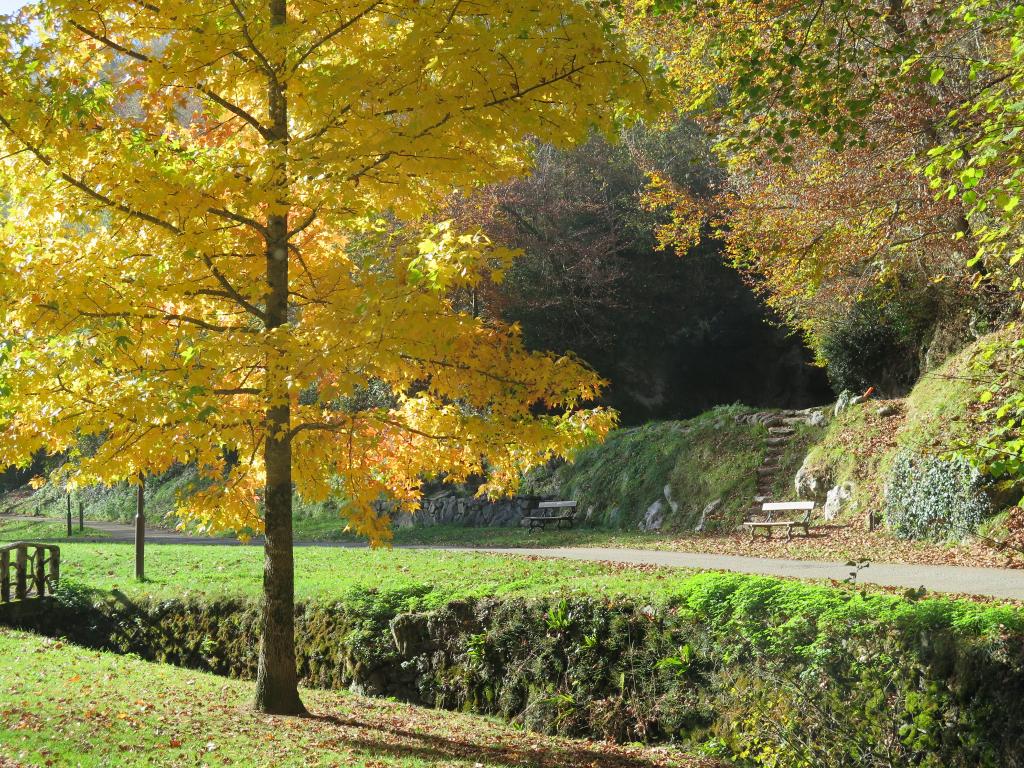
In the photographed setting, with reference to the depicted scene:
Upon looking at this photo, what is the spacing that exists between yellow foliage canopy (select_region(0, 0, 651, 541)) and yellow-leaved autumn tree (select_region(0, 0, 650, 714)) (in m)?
0.02

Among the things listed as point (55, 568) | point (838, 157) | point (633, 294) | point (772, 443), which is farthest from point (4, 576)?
point (633, 294)

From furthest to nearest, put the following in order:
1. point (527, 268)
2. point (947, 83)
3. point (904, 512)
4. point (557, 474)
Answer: point (527, 268), point (557, 474), point (904, 512), point (947, 83)

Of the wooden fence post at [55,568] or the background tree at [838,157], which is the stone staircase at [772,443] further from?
the wooden fence post at [55,568]

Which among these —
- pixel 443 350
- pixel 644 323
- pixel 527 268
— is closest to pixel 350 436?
pixel 443 350

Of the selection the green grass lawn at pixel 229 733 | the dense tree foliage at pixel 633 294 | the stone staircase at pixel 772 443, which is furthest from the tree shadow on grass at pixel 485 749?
the dense tree foliage at pixel 633 294

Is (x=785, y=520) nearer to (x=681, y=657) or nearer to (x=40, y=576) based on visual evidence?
(x=681, y=657)

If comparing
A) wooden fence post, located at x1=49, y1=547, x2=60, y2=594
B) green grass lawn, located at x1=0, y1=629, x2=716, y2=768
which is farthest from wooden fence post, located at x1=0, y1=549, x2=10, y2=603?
green grass lawn, located at x1=0, y1=629, x2=716, y2=768

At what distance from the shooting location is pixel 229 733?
6707 millimetres

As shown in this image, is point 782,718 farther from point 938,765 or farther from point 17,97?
point 17,97

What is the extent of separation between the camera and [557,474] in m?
23.1

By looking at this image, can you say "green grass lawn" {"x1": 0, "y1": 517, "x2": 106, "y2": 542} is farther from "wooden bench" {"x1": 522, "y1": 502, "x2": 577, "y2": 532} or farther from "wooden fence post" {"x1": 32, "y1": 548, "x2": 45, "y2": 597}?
"wooden bench" {"x1": 522, "y1": 502, "x2": 577, "y2": 532}

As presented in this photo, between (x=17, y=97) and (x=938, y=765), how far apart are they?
24.4 ft

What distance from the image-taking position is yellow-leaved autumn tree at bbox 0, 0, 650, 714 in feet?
19.1

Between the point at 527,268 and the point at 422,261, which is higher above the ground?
the point at 527,268
